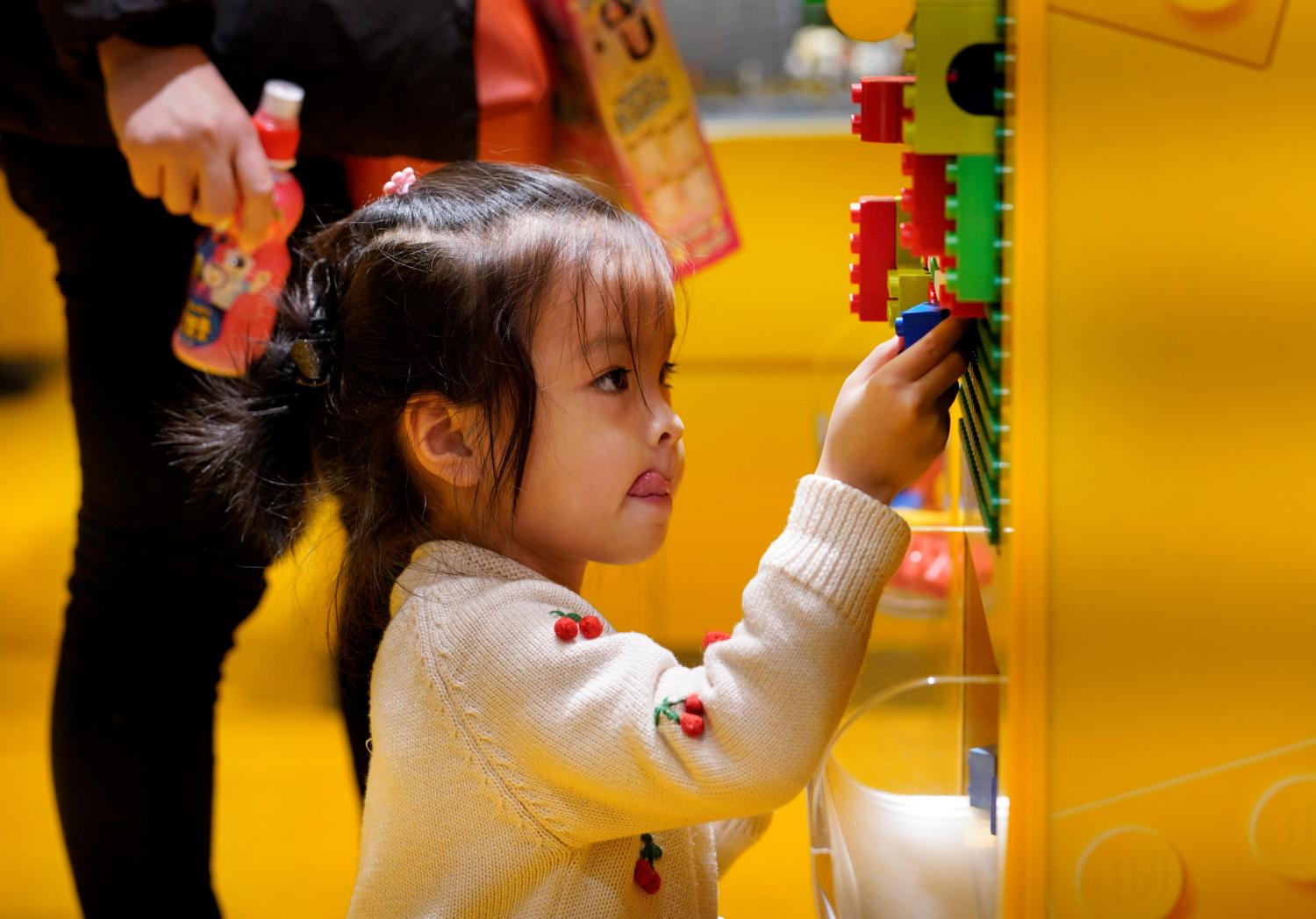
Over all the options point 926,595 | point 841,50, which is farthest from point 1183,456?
point 841,50

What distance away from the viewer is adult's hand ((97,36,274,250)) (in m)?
1.00

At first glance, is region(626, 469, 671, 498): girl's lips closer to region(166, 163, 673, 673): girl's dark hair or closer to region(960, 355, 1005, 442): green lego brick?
region(166, 163, 673, 673): girl's dark hair

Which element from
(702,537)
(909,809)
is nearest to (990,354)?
(909,809)

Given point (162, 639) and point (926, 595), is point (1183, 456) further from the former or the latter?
point (162, 639)

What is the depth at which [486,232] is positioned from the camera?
82cm

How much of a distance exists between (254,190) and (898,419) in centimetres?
55

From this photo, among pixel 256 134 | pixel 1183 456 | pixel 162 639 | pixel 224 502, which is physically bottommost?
pixel 162 639

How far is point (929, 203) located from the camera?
2.11 ft

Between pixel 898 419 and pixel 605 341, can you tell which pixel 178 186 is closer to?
pixel 605 341

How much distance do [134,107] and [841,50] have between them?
1.72 meters

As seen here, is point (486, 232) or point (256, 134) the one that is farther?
point (256, 134)

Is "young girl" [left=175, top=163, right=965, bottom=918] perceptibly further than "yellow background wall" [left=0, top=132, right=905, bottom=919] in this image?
No

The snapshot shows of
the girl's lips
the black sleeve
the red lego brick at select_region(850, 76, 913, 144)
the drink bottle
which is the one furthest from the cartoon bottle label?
the red lego brick at select_region(850, 76, 913, 144)

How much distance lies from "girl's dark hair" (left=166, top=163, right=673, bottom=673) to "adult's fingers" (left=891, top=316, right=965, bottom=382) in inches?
6.6
